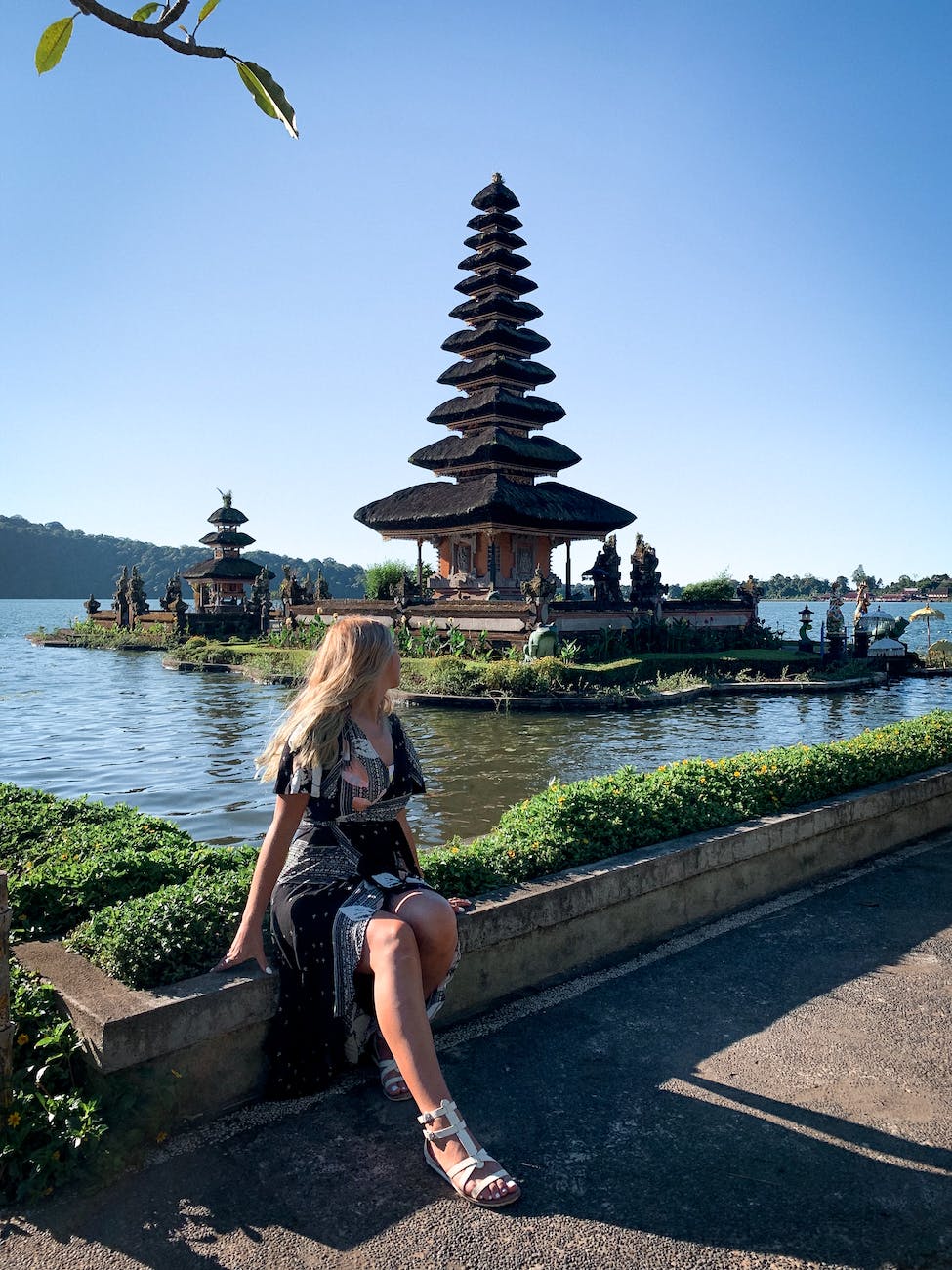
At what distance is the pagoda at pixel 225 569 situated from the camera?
49.5 meters

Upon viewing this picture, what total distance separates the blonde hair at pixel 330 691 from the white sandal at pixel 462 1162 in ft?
4.15

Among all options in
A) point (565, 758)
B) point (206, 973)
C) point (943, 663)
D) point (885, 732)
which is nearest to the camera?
point (206, 973)

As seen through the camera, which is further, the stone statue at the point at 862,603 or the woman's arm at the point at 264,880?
the stone statue at the point at 862,603

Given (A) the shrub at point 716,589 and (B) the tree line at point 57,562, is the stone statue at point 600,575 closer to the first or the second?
(A) the shrub at point 716,589

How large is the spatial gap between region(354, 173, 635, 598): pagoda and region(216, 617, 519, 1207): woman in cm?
2899

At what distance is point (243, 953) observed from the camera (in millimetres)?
3369

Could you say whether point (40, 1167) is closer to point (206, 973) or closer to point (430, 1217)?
point (206, 973)

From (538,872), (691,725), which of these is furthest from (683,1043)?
(691,725)

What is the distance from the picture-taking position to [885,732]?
792cm

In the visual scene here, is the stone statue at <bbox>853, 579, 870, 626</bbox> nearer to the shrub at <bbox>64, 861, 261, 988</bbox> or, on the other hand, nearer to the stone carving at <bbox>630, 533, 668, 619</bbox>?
the stone carving at <bbox>630, 533, 668, 619</bbox>

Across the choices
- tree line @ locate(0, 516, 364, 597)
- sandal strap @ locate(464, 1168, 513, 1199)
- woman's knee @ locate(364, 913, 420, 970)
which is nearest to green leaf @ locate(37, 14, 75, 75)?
woman's knee @ locate(364, 913, 420, 970)

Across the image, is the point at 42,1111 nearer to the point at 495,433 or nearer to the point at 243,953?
the point at 243,953

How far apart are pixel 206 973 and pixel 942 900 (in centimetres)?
452

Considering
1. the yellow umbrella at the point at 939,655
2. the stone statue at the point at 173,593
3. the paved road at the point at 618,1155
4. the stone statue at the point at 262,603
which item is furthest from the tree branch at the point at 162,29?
the stone statue at the point at 173,593
